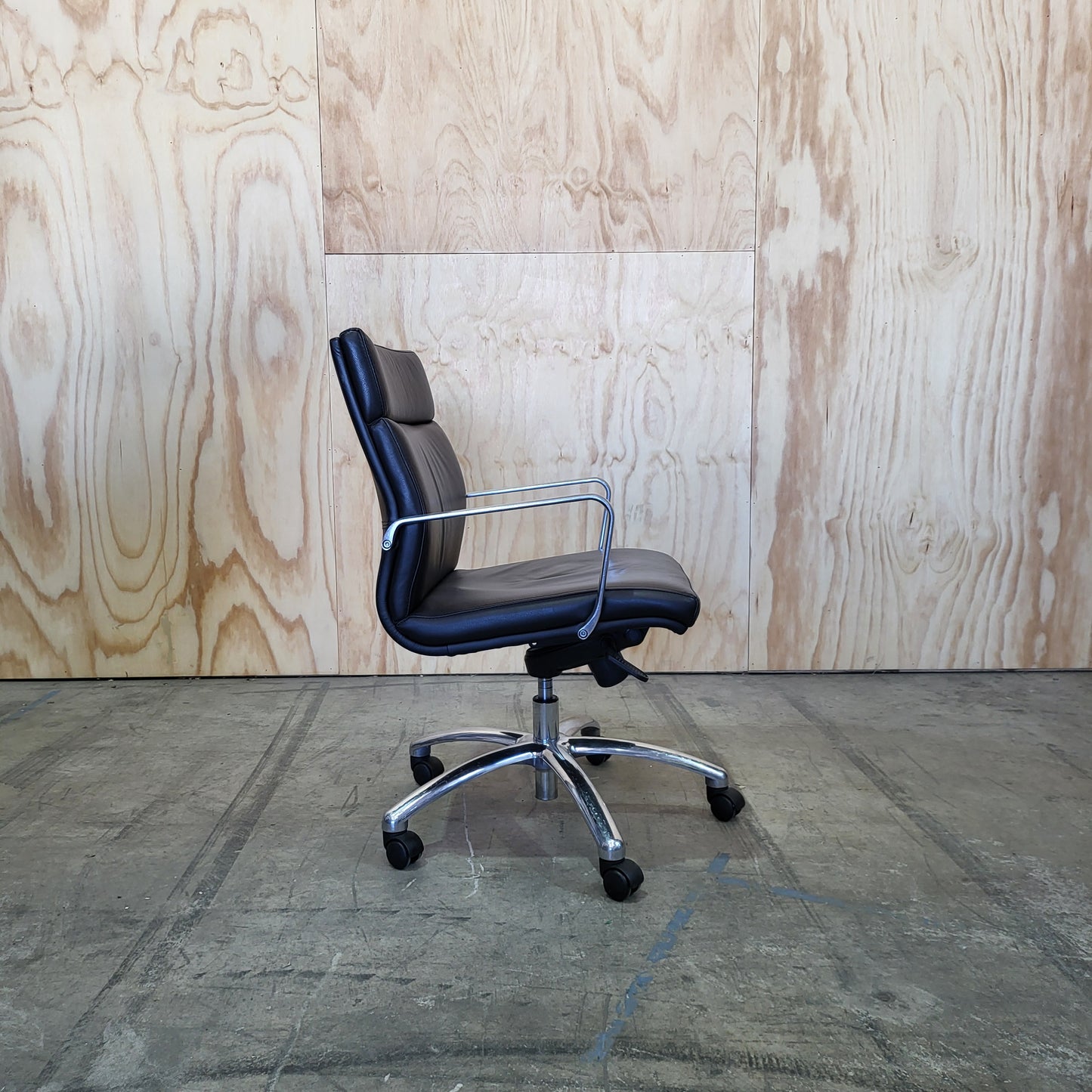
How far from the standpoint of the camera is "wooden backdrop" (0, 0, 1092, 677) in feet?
9.80

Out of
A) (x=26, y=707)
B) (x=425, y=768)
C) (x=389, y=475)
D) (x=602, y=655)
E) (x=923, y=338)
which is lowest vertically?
(x=26, y=707)

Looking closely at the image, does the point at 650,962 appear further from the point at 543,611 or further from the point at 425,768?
the point at 425,768

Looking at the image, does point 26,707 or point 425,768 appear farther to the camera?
point 26,707

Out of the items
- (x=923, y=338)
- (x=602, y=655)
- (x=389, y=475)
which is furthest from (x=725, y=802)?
(x=923, y=338)

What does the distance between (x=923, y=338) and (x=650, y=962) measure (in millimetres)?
2339

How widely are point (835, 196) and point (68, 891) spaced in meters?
2.82

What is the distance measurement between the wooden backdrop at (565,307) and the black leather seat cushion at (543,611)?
131cm

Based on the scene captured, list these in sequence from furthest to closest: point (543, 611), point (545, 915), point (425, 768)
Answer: point (425, 768) < point (543, 611) < point (545, 915)

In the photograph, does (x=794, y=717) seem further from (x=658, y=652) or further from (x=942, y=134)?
(x=942, y=134)

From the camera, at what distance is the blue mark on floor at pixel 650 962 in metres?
1.31

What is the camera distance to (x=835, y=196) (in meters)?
3.05

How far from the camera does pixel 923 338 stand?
Result: 3111 millimetres

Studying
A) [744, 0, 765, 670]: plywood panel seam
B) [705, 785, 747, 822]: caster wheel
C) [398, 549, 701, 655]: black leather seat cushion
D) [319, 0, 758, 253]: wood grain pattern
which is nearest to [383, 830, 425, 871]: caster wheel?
[398, 549, 701, 655]: black leather seat cushion

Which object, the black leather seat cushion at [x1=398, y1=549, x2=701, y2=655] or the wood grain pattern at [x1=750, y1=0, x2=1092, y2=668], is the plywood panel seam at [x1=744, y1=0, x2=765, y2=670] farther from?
the black leather seat cushion at [x1=398, y1=549, x2=701, y2=655]
